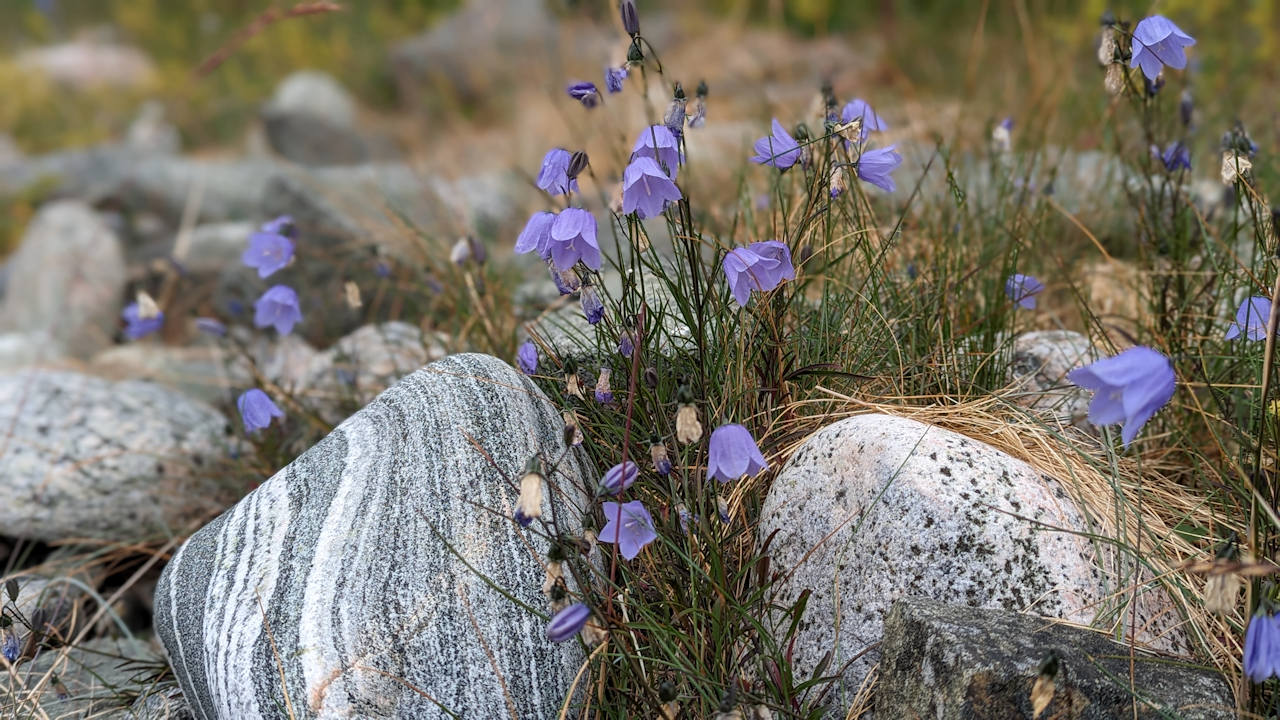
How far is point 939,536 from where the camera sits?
1.89m

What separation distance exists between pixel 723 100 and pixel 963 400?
5870 mm

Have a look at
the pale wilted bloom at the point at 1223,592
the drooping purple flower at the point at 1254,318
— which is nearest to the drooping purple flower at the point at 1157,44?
the drooping purple flower at the point at 1254,318

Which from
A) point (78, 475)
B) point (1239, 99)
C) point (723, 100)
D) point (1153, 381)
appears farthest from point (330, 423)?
point (723, 100)

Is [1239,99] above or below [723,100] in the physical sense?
above

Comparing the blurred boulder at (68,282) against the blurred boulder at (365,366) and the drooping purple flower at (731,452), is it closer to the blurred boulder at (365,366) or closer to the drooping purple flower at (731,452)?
the blurred boulder at (365,366)

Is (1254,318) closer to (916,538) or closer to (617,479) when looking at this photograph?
(916,538)

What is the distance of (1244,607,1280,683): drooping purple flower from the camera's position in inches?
57.9

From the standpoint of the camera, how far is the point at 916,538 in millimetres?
1904

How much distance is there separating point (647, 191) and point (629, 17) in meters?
0.37

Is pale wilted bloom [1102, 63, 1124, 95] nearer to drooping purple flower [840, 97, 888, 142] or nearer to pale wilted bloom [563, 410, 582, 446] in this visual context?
drooping purple flower [840, 97, 888, 142]

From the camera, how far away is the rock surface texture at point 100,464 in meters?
3.11

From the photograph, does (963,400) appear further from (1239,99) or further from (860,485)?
(1239,99)

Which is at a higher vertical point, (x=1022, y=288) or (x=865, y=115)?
(x=865, y=115)

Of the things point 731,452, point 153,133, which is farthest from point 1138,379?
point 153,133
